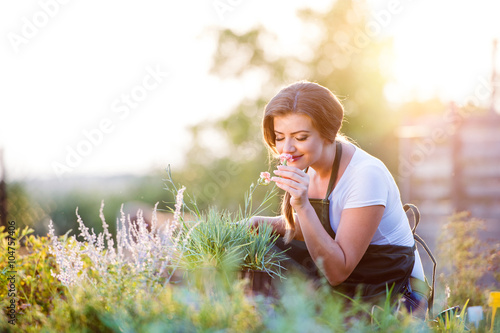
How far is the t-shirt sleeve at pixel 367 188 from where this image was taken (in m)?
2.78

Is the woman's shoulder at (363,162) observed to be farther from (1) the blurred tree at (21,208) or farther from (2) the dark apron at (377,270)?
(1) the blurred tree at (21,208)

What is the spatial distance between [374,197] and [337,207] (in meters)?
0.28

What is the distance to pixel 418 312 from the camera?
2760 millimetres

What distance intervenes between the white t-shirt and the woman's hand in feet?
1.21

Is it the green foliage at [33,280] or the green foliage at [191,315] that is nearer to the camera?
the green foliage at [191,315]

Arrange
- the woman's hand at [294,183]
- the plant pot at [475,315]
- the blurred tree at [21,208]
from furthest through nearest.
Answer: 1. the blurred tree at [21,208]
2. the plant pot at [475,315]
3. the woman's hand at [294,183]

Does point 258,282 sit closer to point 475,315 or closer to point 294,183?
point 294,183

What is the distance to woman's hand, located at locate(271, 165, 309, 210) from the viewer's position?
8.41 feet

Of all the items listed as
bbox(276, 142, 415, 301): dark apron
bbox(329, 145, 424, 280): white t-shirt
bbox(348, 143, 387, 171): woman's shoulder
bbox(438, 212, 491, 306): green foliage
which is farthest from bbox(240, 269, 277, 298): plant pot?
bbox(438, 212, 491, 306): green foliage

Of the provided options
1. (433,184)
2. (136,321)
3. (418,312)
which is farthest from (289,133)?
(433,184)

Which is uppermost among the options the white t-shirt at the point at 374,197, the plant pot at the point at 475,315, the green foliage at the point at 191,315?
the white t-shirt at the point at 374,197

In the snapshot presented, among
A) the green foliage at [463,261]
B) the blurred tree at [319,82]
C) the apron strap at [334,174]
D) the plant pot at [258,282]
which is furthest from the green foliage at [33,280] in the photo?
the blurred tree at [319,82]

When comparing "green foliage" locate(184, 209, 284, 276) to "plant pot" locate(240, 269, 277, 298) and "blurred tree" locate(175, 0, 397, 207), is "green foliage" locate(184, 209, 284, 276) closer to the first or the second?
"plant pot" locate(240, 269, 277, 298)

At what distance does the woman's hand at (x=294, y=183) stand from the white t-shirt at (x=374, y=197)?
37 cm
